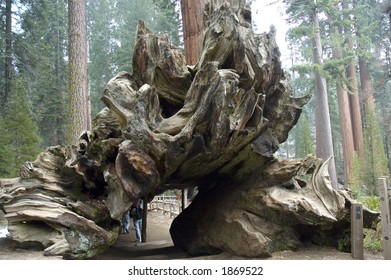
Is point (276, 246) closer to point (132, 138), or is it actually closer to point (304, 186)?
point (304, 186)

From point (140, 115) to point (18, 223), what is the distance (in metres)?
2.72

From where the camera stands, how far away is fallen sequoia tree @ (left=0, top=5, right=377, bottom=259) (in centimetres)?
500

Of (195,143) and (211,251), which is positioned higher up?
(195,143)

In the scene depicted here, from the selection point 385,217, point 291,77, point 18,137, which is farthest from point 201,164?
point 291,77

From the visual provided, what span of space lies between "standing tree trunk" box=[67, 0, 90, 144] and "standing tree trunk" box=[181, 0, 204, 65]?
3429 mm

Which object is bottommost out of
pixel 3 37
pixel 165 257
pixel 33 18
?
A: pixel 165 257

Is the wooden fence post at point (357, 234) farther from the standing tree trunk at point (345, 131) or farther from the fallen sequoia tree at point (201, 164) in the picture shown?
the standing tree trunk at point (345, 131)

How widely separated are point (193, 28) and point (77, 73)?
12.2ft

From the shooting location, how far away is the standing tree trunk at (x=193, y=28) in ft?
27.6

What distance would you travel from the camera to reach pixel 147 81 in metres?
5.98
